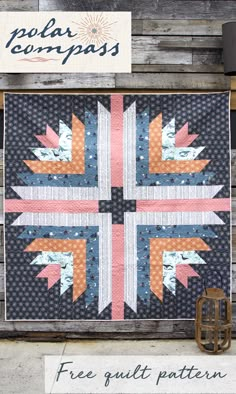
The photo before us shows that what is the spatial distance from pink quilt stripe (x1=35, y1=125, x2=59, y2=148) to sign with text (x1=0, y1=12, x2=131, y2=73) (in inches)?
18.3

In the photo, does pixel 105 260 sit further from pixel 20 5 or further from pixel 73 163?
pixel 20 5

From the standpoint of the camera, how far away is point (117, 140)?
154 inches

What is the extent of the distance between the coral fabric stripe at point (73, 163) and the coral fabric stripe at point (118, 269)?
0.54 metres

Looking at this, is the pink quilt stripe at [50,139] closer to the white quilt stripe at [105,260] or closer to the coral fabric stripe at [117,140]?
the coral fabric stripe at [117,140]

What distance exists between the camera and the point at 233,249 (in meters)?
3.96

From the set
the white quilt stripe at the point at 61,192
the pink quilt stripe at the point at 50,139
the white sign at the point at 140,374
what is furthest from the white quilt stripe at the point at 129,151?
the white sign at the point at 140,374

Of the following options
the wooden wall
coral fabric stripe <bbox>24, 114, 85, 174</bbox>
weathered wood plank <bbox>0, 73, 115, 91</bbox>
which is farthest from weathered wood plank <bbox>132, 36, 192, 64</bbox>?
coral fabric stripe <bbox>24, 114, 85, 174</bbox>

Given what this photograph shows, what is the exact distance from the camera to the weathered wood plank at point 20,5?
3900 mm

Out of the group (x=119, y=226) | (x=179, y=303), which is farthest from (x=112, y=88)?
(x=179, y=303)

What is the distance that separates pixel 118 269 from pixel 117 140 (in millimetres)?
994

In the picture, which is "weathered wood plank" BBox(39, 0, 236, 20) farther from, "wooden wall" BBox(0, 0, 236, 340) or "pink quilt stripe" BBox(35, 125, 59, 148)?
"pink quilt stripe" BBox(35, 125, 59, 148)

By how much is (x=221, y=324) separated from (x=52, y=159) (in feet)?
5.97

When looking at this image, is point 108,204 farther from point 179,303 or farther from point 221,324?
point 221,324

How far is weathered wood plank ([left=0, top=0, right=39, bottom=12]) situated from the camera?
390 centimetres
